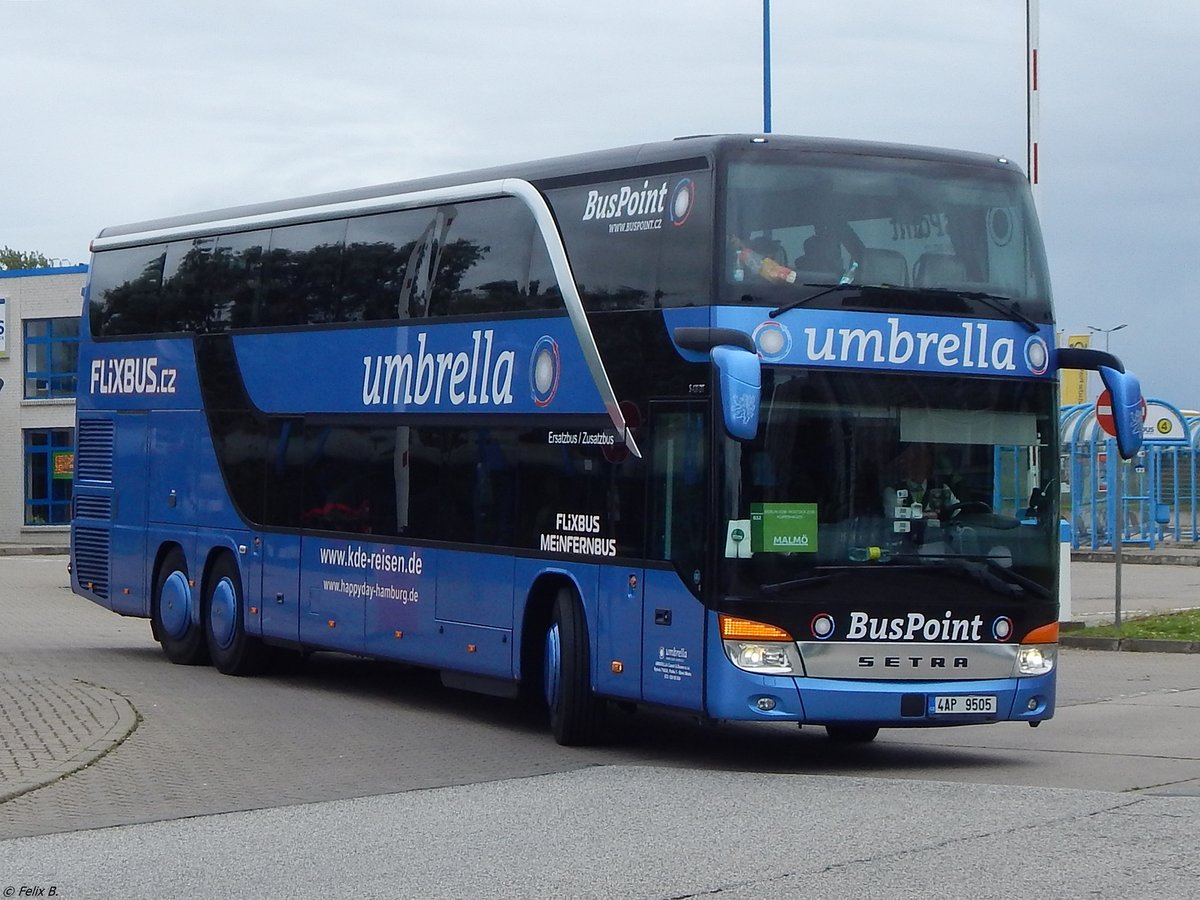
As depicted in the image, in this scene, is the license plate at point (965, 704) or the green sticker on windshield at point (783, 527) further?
the license plate at point (965, 704)

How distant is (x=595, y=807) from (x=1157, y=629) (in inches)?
544

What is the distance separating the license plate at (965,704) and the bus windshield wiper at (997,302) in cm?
240

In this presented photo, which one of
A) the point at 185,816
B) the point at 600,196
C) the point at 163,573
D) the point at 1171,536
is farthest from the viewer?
the point at 1171,536

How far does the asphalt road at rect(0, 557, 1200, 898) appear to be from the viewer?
27.9ft

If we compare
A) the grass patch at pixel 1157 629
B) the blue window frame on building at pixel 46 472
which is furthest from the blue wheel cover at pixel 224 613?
the blue window frame on building at pixel 46 472

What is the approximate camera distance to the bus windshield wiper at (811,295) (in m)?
12.1

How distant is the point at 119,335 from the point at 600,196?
8.75m

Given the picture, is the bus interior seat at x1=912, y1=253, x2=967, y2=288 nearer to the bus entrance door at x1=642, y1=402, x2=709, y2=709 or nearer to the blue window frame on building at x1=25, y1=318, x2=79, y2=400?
the bus entrance door at x1=642, y1=402, x2=709, y2=709

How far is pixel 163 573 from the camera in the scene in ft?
65.7

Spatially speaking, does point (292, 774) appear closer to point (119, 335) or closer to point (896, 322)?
point (896, 322)

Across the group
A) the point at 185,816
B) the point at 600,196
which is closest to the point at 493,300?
the point at 600,196

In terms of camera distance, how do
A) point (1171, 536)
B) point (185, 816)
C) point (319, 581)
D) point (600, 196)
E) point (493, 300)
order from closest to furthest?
point (185, 816) → point (600, 196) → point (493, 300) → point (319, 581) → point (1171, 536)

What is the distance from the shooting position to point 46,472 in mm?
54875

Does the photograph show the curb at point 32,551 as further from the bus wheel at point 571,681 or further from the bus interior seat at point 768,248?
the bus interior seat at point 768,248
